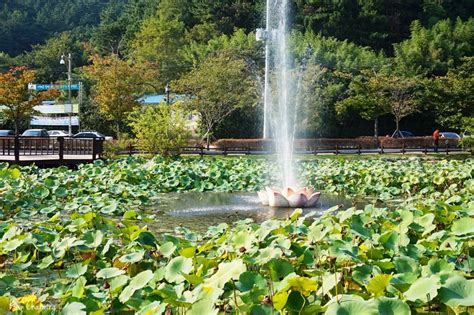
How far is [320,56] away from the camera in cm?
4250

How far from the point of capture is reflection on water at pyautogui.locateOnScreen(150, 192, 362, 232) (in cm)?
889

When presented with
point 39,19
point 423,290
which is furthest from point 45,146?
point 39,19

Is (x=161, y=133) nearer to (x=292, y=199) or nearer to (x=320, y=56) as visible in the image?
(x=292, y=199)

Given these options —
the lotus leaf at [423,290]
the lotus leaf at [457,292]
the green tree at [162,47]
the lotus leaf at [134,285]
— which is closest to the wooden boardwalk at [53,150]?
the lotus leaf at [134,285]

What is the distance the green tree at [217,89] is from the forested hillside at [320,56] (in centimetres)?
12

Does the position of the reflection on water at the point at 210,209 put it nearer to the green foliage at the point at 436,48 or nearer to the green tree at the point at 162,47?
the green tree at the point at 162,47

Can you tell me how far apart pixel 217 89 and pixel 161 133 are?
11.4 metres

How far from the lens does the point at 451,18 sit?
54.3 m

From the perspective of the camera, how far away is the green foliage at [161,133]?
21078 mm

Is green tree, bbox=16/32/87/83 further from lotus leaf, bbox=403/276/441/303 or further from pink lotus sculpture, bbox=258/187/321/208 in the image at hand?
lotus leaf, bbox=403/276/441/303

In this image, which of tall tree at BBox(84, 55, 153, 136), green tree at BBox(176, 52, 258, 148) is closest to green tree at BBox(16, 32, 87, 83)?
tall tree at BBox(84, 55, 153, 136)

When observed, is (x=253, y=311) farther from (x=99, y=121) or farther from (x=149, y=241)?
(x=99, y=121)

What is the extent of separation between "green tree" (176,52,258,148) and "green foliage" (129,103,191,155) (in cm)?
961

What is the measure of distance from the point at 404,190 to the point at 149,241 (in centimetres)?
832
